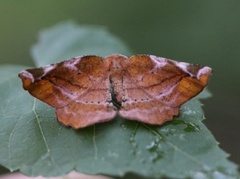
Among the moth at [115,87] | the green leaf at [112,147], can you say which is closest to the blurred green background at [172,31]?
the moth at [115,87]

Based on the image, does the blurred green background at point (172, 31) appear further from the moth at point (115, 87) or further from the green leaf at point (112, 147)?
the green leaf at point (112, 147)

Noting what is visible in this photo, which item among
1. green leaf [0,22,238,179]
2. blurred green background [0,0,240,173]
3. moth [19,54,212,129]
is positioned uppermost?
moth [19,54,212,129]

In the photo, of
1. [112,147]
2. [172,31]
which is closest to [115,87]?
[112,147]

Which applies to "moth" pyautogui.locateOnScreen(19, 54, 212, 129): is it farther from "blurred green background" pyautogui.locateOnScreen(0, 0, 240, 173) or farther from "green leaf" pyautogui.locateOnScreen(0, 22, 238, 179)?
"blurred green background" pyautogui.locateOnScreen(0, 0, 240, 173)

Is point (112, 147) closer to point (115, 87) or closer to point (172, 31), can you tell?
point (115, 87)

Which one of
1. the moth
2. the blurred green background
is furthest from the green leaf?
the blurred green background

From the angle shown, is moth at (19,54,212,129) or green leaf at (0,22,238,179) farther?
moth at (19,54,212,129)
